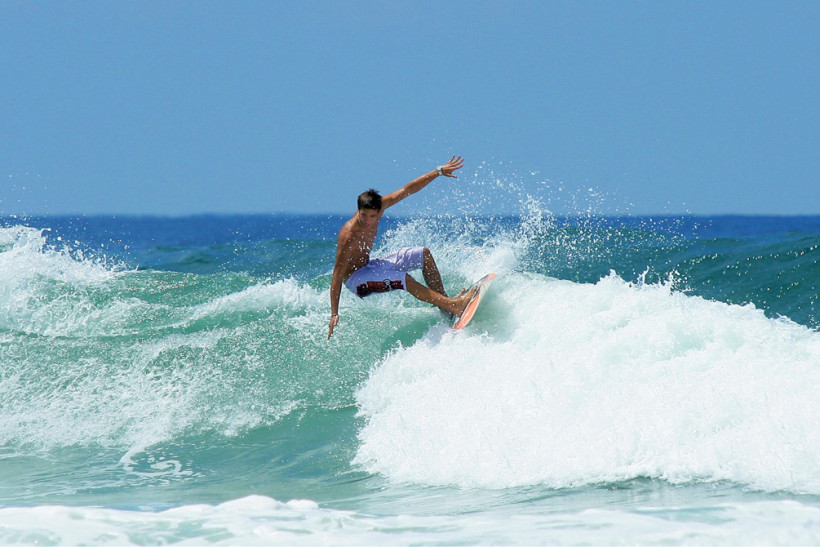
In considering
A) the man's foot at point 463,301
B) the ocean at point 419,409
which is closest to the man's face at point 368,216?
the man's foot at point 463,301

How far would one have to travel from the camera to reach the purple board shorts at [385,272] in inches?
280

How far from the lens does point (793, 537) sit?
10.3ft

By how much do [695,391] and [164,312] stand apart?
22.4ft

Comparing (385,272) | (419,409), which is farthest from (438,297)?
(419,409)

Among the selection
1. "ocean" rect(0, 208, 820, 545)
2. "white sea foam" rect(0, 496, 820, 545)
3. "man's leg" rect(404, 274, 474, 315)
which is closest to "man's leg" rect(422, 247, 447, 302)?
"man's leg" rect(404, 274, 474, 315)

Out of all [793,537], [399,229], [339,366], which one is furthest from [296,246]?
[793,537]

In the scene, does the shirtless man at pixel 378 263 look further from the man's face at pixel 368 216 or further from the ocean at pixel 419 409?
the ocean at pixel 419 409

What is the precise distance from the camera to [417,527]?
3570 mm

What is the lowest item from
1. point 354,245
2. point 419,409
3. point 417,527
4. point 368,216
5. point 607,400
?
point 417,527

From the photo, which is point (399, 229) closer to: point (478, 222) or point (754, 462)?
point (478, 222)

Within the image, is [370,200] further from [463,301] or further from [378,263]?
[463,301]

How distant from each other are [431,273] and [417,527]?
4133 mm

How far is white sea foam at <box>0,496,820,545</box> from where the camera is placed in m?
3.21

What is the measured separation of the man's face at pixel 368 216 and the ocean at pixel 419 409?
4.53 ft
